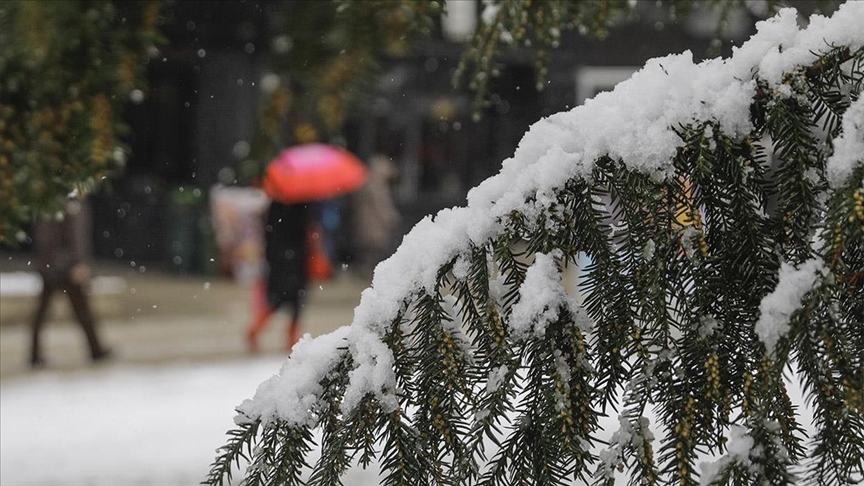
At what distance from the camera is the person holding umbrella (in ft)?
26.6

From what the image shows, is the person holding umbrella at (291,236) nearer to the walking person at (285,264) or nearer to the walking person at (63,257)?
the walking person at (285,264)

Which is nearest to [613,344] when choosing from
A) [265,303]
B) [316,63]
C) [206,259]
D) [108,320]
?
[316,63]

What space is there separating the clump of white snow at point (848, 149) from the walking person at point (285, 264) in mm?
7105

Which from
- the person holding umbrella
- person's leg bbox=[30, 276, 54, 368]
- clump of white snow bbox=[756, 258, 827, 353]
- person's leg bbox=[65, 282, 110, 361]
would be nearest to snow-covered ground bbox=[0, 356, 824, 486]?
person's leg bbox=[65, 282, 110, 361]

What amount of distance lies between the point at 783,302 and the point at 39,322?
7.67 m

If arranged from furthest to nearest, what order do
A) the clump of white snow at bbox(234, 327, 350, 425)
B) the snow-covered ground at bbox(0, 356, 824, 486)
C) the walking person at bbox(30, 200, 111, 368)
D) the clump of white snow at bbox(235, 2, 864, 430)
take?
1. the walking person at bbox(30, 200, 111, 368)
2. the snow-covered ground at bbox(0, 356, 824, 486)
3. the clump of white snow at bbox(234, 327, 350, 425)
4. the clump of white snow at bbox(235, 2, 864, 430)

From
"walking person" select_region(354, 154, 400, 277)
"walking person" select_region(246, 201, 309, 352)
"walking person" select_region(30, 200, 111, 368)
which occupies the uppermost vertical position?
"walking person" select_region(354, 154, 400, 277)

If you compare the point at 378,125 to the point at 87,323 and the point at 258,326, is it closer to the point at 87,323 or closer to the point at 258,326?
the point at 258,326

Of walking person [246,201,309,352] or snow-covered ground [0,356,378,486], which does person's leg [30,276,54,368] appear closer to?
snow-covered ground [0,356,378,486]

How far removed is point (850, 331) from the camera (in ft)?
3.97

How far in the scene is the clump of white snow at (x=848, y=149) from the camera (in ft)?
3.57

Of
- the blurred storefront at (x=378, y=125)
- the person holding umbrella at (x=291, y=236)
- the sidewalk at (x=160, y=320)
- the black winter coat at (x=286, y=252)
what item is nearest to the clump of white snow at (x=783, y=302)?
the person holding umbrella at (x=291, y=236)

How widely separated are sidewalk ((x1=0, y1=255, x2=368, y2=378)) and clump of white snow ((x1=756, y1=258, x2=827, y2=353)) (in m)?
7.49

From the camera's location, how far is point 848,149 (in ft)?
3.60
